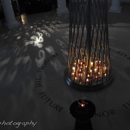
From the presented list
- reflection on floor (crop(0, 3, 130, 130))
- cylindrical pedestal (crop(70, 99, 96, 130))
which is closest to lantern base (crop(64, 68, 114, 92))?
reflection on floor (crop(0, 3, 130, 130))

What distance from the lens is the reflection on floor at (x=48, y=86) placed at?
4.36 metres

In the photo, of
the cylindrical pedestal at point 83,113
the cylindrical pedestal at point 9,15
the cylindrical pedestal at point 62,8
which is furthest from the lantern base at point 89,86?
the cylindrical pedestal at point 62,8

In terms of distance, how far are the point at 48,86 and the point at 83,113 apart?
2.11 m

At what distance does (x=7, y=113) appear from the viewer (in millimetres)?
4688

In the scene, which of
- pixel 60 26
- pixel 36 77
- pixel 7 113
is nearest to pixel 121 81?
pixel 36 77

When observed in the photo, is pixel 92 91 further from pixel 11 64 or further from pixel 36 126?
pixel 11 64

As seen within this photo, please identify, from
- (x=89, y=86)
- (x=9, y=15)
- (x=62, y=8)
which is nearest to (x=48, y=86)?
(x=89, y=86)

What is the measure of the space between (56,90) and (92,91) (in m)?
0.99

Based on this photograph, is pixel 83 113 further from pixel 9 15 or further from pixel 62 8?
pixel 62 8

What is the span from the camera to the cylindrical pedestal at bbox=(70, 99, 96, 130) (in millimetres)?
3482

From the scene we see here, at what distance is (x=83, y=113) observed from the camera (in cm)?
351

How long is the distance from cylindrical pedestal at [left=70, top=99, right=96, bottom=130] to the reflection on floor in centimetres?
49

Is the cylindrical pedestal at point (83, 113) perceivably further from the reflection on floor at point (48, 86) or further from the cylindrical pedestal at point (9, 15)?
the cylindrical pedestal at point (9, 15)

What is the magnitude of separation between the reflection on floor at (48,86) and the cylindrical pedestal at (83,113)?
0.49 metres
